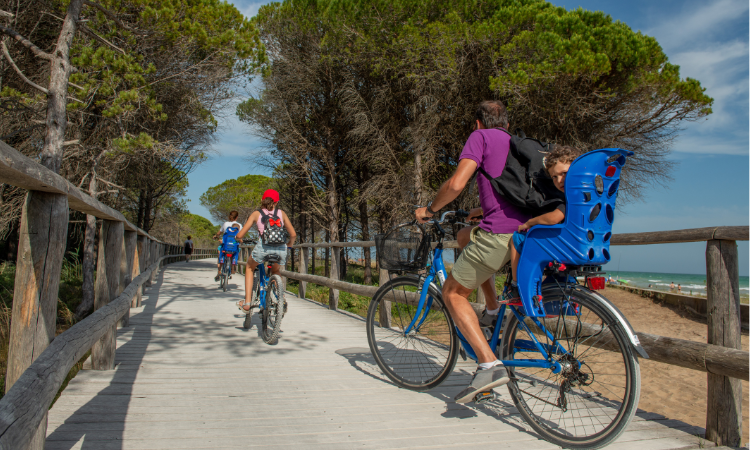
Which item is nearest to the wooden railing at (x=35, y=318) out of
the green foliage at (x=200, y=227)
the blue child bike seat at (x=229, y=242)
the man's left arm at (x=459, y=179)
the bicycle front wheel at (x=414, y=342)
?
the man's left arm at (x=459, y=179)

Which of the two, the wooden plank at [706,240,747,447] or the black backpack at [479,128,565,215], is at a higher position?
the black backpack at [479,128,565,215]

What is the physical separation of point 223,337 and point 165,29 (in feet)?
22.8

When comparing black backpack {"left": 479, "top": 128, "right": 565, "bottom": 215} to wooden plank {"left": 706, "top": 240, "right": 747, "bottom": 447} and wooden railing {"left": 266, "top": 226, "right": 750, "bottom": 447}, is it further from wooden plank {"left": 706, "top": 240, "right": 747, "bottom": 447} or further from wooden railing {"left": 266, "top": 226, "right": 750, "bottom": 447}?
wooden plank {"left": 706, "top": 240, "right": 747, "bottom": 447}

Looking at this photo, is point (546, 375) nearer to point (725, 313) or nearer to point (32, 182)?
point (725, 313)

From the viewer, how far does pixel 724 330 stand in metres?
2.33

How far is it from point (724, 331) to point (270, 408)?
2.53 meters

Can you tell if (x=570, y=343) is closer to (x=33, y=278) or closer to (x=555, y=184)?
(x=555, y=184)

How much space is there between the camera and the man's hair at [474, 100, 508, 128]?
8.73 ft

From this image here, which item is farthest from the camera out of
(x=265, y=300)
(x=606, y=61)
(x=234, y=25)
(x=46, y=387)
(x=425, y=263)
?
(x=606, y=61)

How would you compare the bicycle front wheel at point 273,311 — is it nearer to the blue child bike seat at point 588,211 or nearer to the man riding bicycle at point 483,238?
the man riding bicycle at point 483,238

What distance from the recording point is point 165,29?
909cm

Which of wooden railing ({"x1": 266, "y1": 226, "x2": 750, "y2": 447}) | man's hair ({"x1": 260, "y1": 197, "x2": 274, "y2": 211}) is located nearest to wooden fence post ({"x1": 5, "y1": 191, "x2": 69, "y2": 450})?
wooden railing ({"x1": 266, "y1": 226, "x2": 750, "y2": 447})

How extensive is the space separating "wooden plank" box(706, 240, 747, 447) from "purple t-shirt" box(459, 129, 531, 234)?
0.97 m

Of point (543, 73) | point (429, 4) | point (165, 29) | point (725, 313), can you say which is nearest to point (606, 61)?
point (543, 73)
